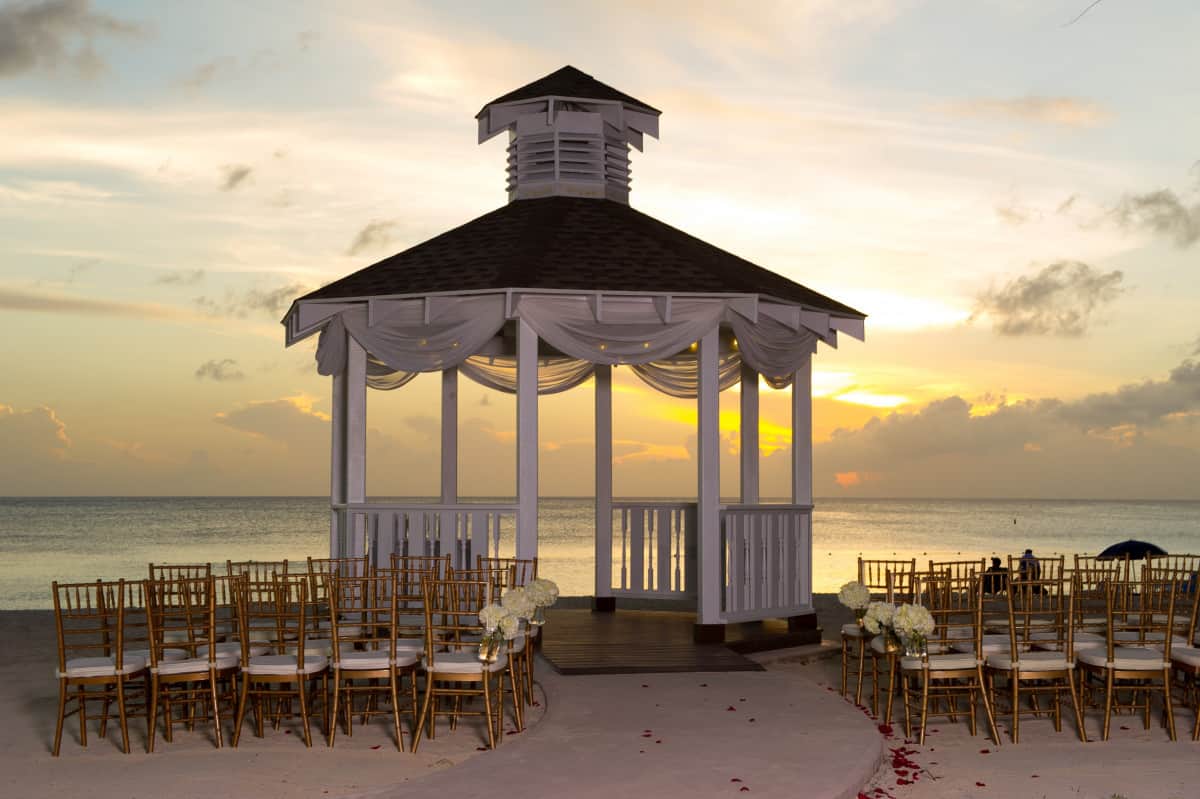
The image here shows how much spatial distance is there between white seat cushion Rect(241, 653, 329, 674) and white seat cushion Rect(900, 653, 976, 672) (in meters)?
3.85

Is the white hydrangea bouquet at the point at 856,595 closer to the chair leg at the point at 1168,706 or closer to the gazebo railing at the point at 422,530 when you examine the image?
the chair leg at the point at 1168,706

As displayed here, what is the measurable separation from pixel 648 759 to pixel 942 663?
2306 millimetres

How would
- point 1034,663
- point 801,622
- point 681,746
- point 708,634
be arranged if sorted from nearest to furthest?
point 681,746 < point 1034,663 < point 708,634 < point 801,622

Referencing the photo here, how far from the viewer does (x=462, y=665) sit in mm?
8125

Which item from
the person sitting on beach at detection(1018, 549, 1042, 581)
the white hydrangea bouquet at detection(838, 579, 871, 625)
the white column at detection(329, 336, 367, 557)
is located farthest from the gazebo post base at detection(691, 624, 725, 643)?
the white column at detection(329, 336, 367, 557)

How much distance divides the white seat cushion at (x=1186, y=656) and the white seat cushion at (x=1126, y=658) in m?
0.10

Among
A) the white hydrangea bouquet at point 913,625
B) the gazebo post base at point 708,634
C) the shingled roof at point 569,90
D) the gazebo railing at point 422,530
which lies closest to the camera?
the white hydrangea bouquet at point 913,625

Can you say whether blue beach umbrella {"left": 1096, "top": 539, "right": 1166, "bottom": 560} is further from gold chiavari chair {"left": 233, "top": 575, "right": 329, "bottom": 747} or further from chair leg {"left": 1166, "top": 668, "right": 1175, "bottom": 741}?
gold chiavari chair {"left": 233, "top": 575, "right": 329, "bottom": 747}

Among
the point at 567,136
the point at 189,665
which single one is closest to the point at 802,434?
the point at 567,136

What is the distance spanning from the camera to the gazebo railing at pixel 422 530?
11820mm

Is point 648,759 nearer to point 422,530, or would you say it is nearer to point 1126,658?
point 1126,658

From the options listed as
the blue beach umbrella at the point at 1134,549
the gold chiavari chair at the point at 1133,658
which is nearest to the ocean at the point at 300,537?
the blue beach umbrella at the point at 1134,549

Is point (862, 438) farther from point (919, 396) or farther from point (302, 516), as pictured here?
point (302, 516)

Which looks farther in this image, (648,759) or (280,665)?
(280,665)
